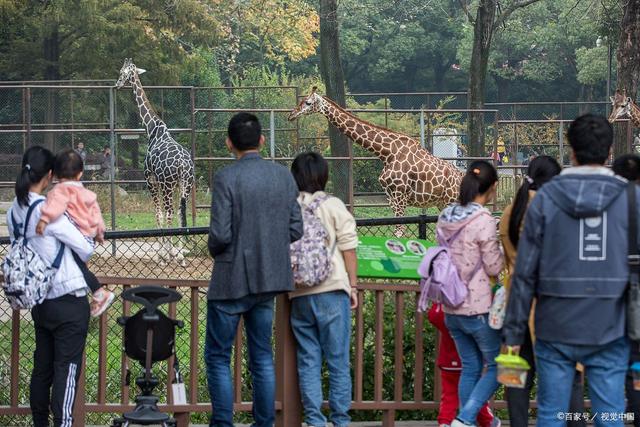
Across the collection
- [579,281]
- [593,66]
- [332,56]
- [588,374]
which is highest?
[593,66]

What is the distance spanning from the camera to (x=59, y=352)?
246 inches

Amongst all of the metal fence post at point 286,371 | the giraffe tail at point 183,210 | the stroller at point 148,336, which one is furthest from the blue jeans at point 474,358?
the giraffe tail at point 183,210

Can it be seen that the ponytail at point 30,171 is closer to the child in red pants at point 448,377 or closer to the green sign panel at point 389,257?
the green sign panel at point 389,257

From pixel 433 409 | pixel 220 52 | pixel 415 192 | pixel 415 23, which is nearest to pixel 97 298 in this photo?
pixel 433 409

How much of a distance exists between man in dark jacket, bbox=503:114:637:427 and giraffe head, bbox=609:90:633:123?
1466 centimetres

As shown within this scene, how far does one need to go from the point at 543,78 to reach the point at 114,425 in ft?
194

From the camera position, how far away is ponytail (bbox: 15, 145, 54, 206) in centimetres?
630

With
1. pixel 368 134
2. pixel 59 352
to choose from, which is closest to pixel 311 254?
pixel 59 352

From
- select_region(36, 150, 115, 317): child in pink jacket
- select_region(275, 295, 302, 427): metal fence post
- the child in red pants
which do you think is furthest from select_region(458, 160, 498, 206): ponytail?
select_region(36, 150, 115, 317): child in pink jacket

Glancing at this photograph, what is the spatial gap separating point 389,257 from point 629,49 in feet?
39.6

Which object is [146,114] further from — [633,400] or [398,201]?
[633,400]

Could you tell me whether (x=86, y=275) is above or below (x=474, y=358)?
above

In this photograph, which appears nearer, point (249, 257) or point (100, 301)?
point (249, 257)

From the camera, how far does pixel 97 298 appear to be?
21.3ft
